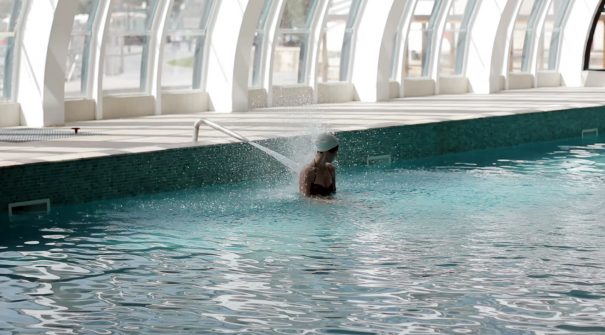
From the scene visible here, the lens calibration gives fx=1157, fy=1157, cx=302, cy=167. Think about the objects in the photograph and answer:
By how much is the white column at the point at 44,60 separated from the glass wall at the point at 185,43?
10.1 feet

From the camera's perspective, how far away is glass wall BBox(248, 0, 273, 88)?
18.9 meters

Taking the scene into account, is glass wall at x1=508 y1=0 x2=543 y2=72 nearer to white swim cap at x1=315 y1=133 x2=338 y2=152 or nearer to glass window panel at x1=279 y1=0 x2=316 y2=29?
glass window panel at x1=279 y1=0 x2=316 y2=29

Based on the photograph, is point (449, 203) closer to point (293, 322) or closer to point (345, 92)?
point (293, 322)

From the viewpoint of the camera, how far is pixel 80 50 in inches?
629

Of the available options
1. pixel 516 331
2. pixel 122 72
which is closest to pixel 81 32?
pixel 122 72

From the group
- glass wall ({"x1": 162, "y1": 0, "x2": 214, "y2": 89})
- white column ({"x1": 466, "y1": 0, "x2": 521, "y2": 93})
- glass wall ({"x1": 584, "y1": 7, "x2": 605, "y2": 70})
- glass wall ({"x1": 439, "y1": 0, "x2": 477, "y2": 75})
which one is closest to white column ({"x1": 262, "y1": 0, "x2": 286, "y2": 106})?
glass wall ({"x1": 162, "y1": 0, "x2": 214, "y2": 89})

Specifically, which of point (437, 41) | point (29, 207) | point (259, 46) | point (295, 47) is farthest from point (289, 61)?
point (29, 207)

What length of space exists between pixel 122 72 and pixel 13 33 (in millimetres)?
2266

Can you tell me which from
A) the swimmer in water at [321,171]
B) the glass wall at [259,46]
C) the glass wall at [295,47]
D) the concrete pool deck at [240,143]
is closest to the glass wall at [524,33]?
the concrete pool deck at [240,143]

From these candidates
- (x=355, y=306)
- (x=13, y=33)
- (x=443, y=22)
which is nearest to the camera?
(x=355, y=306)

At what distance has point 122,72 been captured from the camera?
16812 mm

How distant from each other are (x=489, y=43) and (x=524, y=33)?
11.6ft

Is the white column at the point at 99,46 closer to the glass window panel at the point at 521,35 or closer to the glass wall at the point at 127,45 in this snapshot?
the glass wall at the point at 127,45

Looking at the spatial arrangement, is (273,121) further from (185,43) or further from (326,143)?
(326,143)
